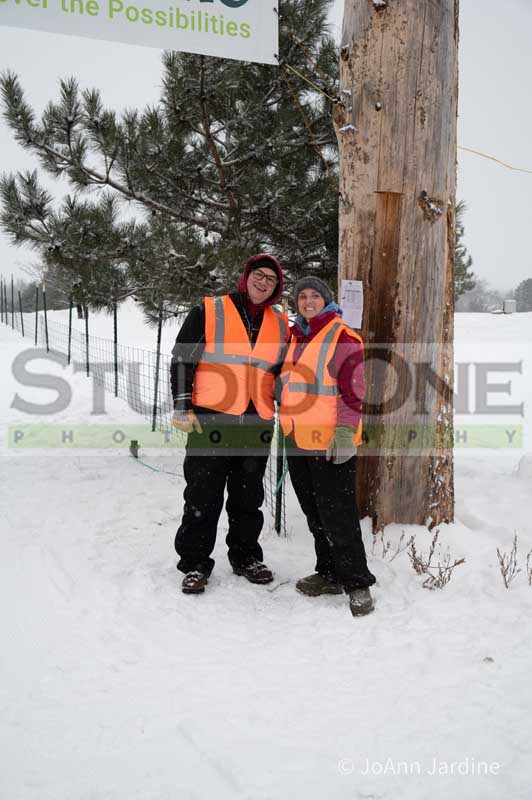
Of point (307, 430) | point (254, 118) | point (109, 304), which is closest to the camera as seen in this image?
point (307, 430)

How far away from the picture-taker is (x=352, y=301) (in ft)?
10.5

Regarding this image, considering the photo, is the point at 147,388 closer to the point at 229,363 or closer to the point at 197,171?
the point at 197,171

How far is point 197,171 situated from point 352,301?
8.39ft

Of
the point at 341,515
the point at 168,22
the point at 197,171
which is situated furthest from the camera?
the point at 197,171

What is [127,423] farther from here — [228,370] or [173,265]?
[228,370]

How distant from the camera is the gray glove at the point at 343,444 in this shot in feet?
8.53

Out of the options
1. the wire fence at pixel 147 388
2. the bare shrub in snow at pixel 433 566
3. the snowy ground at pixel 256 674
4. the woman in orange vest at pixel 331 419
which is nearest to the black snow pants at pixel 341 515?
the woman in orange vest at pixel 331 419

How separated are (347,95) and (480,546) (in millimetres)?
2743

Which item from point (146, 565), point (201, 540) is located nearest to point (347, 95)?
point (201, 540)

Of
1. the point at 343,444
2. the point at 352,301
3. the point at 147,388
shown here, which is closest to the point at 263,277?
the point at 352,301

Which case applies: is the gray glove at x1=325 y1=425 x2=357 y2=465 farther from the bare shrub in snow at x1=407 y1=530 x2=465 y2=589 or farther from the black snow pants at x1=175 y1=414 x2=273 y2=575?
the bare shrub in snow at x1=407 y1=530 x2=465 y2=589

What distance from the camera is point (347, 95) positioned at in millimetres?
3184

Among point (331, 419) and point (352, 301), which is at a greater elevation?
point (352, 301)

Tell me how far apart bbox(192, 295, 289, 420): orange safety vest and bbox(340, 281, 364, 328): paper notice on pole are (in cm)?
54
